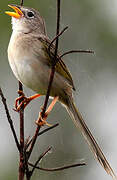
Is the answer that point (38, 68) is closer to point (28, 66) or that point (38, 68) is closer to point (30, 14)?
point (28, 66)

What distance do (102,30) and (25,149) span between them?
25.2 ft

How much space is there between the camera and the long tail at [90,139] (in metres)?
2.93

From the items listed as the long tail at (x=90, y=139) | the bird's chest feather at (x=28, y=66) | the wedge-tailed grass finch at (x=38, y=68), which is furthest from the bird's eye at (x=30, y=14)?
the long tail at (x=90, y=139)

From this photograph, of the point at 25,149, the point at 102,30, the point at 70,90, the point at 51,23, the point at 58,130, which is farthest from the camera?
the point at 102,30

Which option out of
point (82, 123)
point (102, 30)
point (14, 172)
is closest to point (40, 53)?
point (82, 123)

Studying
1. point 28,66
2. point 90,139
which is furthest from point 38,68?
point 90,139

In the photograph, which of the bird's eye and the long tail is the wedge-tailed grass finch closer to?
the long tail

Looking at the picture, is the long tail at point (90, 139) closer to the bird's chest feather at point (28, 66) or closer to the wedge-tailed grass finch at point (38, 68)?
the wedge-tailed grass finch at point (38, 68)

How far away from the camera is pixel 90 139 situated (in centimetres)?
327

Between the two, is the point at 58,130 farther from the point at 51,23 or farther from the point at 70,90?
the point at 70,90

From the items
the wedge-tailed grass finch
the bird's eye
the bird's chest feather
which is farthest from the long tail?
the bird's eye

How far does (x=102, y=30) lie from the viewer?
32.2ft

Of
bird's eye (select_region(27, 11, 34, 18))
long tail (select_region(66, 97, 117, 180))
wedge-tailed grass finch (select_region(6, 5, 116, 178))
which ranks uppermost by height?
bird's eye (select_region(27, 11, 34, 18))

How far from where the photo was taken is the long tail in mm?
2926
